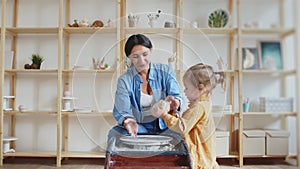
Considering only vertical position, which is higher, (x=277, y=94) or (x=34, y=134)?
(x=277, y=94)

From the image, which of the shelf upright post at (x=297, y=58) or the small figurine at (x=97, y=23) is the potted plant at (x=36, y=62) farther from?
the shelf upright post at (x=297, y=58)

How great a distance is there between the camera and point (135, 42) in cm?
152

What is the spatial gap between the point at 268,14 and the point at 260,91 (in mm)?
1496

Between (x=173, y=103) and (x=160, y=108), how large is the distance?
0.07 m

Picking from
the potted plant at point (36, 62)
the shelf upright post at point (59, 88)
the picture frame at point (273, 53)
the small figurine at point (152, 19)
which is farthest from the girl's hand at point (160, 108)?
the potted plant at point (36, 62)

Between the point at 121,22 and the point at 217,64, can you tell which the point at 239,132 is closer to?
the point at 217,64

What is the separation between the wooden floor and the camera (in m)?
2.96

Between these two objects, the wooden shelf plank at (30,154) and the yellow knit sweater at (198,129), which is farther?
the wooden shelf plank at (30,154)

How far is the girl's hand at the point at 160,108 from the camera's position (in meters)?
1.49

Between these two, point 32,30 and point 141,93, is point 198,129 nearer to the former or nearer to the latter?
point 141,93

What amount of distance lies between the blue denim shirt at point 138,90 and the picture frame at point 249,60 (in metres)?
1.48

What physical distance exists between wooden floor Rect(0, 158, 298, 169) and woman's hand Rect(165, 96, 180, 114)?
1591 mm

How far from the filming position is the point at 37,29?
3.14 metres

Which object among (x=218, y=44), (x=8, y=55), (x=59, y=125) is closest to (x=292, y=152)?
(x=218, y=44)
